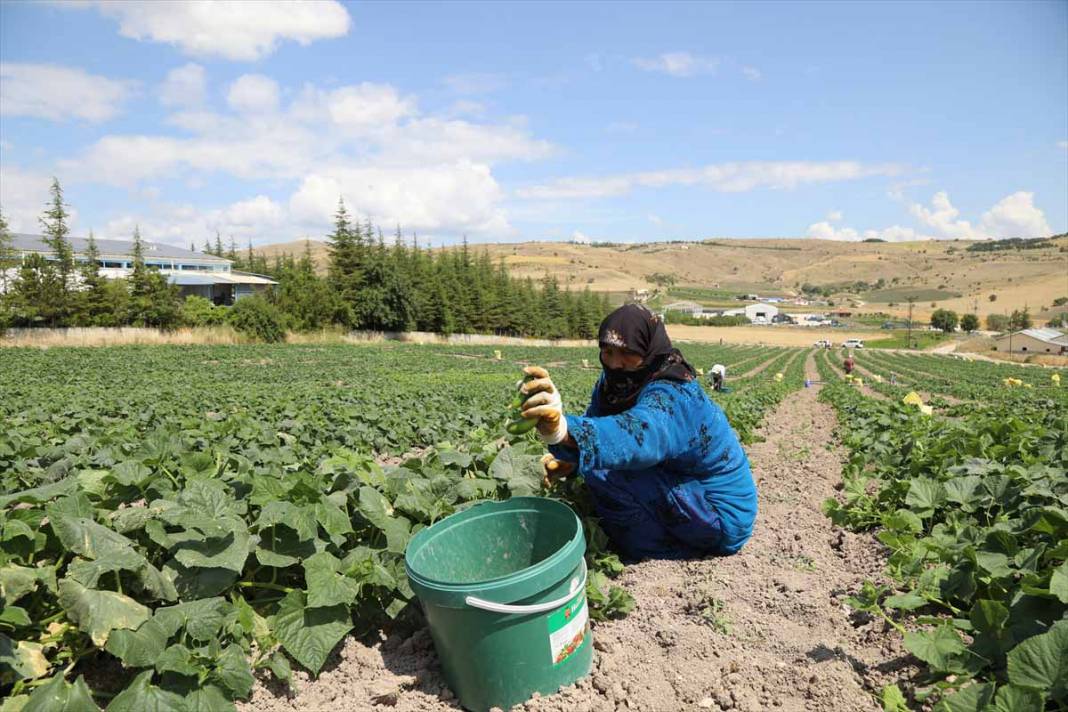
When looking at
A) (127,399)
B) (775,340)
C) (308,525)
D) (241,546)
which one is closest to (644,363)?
(308,525)

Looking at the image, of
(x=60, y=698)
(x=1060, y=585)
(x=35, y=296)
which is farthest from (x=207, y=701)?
(x=35, y=296)

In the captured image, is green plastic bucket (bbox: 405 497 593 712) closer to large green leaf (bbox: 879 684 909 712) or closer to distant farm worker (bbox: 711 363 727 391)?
large green leaf (bbox: 879 684 909 712)

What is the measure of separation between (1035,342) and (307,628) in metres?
86.8

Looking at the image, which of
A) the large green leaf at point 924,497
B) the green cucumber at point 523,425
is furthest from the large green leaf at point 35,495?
the large green leaf at point 924,497

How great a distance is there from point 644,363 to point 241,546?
2078 mm

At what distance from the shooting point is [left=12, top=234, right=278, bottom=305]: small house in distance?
175 ft

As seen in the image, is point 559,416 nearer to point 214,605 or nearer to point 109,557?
point 214,605

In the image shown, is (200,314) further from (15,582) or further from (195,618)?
(195,618)

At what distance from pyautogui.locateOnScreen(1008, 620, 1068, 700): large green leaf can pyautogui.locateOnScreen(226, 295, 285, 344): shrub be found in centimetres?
4123

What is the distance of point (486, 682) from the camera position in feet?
7.50

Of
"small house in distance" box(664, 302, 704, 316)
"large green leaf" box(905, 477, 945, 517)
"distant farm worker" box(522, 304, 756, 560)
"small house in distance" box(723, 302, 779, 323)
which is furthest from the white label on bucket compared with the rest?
"small house in distance" box(723, 302, 779, 323)

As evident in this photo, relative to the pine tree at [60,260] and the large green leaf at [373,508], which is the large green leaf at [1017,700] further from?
the pine tree at [60,260]

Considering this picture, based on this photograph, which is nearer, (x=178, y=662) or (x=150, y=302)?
(x=178, y=662)

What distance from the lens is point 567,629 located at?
2.36 m
